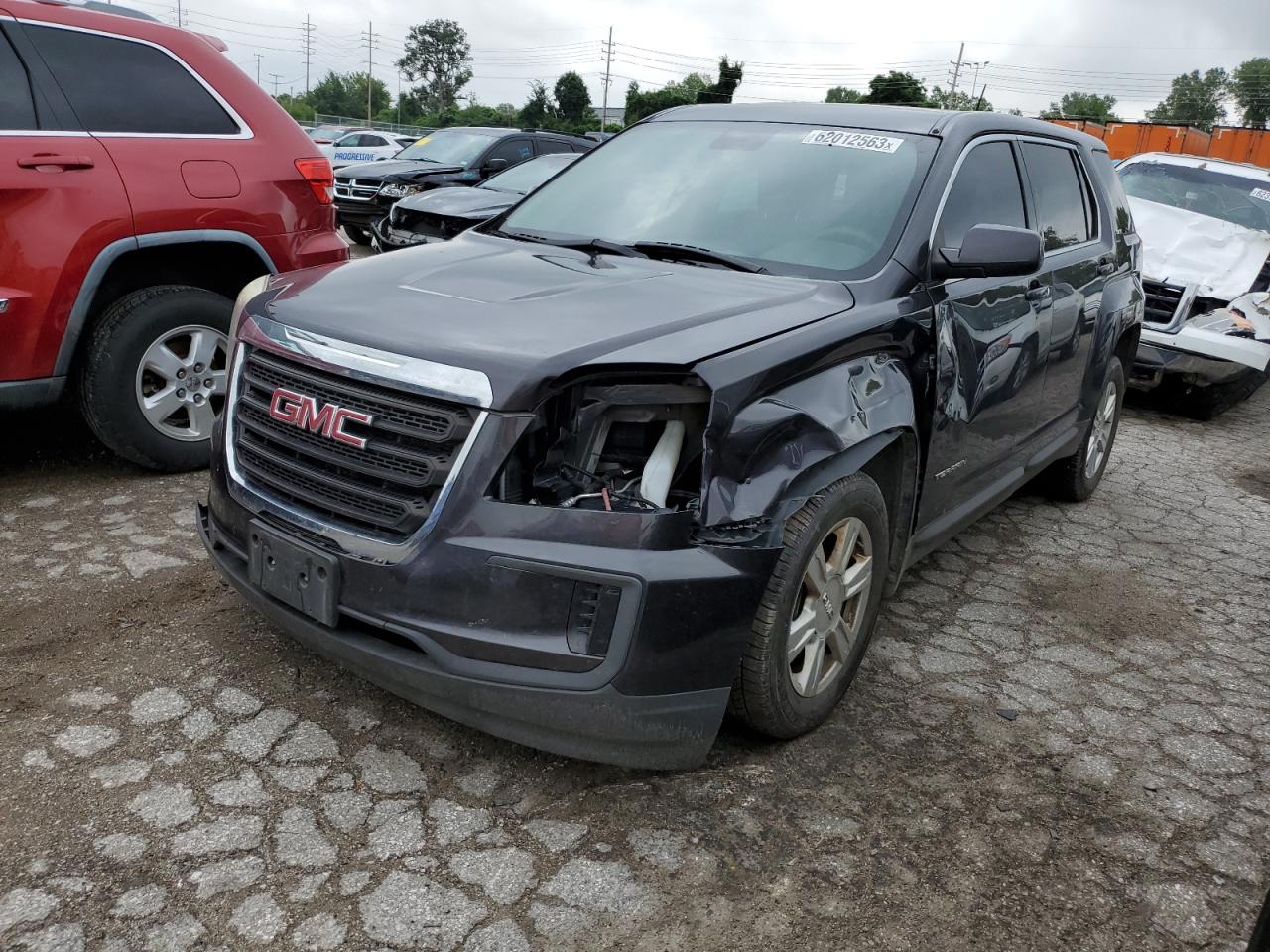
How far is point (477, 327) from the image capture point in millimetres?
2570

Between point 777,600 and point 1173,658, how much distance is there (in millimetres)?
2095

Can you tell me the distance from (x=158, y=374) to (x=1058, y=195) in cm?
395

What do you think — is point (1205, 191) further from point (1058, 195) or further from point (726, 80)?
point (726, 80)

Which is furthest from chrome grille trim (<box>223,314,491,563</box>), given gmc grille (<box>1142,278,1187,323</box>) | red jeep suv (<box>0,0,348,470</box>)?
gmc grille (<box>1142,278,1187,323</box>)

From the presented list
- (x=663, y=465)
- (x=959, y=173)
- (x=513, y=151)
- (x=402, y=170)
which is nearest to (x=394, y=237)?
(x=402, y=170)

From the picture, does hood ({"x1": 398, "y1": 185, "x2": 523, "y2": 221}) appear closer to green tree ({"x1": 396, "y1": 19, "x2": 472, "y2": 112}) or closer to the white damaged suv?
the white damaged suv

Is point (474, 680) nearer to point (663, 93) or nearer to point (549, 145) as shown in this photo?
point (549, 145)

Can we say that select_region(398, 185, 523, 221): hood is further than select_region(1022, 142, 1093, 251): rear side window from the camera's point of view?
Yes

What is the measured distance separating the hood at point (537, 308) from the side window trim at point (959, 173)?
52 cm

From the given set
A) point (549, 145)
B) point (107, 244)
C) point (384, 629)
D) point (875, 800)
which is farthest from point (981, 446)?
point (549, 145)

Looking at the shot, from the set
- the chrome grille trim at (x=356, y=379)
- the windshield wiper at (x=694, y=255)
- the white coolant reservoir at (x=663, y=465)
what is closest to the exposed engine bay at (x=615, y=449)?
the white coolant reservoir at (x=663, y=465)

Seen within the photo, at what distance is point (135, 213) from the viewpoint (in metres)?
4.26

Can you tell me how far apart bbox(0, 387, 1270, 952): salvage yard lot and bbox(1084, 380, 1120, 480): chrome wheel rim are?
1590 mm

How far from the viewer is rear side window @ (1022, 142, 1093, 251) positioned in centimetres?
425
